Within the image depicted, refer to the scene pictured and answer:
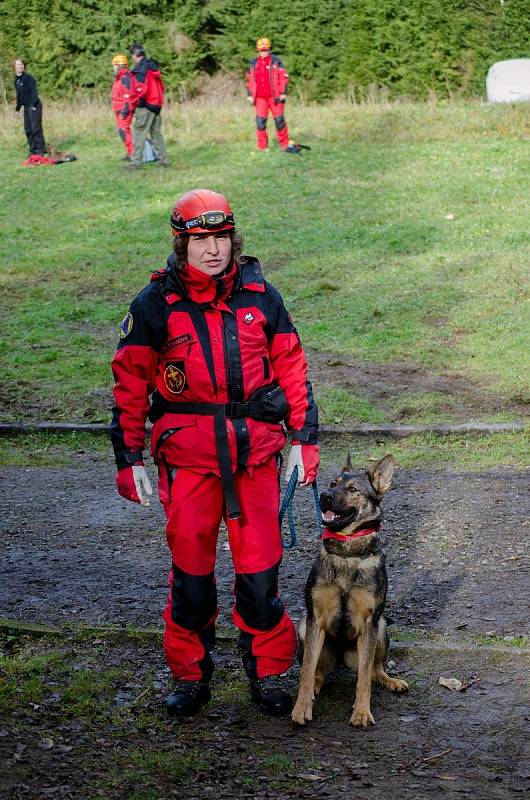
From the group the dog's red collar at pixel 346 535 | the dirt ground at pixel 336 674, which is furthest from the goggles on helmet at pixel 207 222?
the dirt ground at pixel 336 674

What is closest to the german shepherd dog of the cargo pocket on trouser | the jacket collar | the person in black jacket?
the cargo pocket on trouser

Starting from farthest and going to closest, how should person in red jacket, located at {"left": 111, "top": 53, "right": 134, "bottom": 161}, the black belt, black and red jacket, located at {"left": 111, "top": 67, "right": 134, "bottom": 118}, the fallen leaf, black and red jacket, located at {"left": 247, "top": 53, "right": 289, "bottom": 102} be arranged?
1. black and red jacket, located at {"left": 247, "top": 53, "right": 289, "bottom": 102}
2. person in red jacket, located at {"left": 111, "top": 53, "right": 134, "bottom": 161}
3. black and red jacket, located at {"left": 111, "top": 67, "right": 134, "bottom": 118}
4. the black belt
5. the fallen leaf

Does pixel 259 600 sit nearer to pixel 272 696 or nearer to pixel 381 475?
pixel 272 696

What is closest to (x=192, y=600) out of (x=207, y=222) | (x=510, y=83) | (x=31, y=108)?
(x=207, y=222)

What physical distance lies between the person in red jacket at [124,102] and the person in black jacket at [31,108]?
5.30 feet

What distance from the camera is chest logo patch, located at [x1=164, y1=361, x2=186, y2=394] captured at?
4.45 m

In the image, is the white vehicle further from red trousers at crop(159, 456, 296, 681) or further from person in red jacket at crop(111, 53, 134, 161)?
red trousers at crop(159, 456, 296, 681)

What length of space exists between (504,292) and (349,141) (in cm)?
1116

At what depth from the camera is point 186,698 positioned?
15.1 ft

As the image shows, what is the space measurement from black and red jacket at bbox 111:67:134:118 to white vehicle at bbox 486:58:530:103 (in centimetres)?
915

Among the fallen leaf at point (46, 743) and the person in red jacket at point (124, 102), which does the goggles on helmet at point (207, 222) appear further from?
the person in red jacket at point (124, 102)

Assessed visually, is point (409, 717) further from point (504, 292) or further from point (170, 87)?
point (170, 87)

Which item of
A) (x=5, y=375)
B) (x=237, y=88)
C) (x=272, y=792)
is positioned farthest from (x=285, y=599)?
(x=237, y=88)

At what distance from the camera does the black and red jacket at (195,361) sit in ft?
14.5
